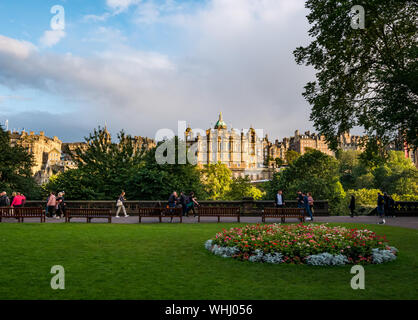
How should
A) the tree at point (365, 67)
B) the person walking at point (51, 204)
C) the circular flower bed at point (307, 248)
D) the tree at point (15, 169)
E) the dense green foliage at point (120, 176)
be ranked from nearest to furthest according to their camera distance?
the circular flower bed at point (307, 248) < the tree at point (365, 67) < the person walking at point (51, 204) < the dense green foliage at point (120, 176) < the tree at point (15, 169)

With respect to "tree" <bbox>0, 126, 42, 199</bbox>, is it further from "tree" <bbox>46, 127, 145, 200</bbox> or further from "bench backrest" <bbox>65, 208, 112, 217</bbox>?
"bench backrest" <bbox>65, 208, 112, 217</bbox>

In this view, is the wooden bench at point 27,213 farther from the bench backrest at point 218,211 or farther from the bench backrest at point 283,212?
the bench backrest at point 283,212

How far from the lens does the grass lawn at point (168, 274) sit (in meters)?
6.24

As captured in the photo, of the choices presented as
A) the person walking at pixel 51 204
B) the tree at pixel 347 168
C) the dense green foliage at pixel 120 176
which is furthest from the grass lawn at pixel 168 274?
the tree at pixel 347 168

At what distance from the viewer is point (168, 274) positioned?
753 centimetres

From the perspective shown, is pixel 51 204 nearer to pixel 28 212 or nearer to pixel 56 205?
pixel 56 205

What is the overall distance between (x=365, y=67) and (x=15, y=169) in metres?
36.2

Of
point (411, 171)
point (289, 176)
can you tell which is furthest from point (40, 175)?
point (411, 171)

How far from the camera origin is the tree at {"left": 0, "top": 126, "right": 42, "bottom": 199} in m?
37.6

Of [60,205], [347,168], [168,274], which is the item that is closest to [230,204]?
[60,205]

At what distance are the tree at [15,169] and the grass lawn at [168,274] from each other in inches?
1159

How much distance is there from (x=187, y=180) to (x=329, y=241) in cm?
2618

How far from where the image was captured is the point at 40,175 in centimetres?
11131
